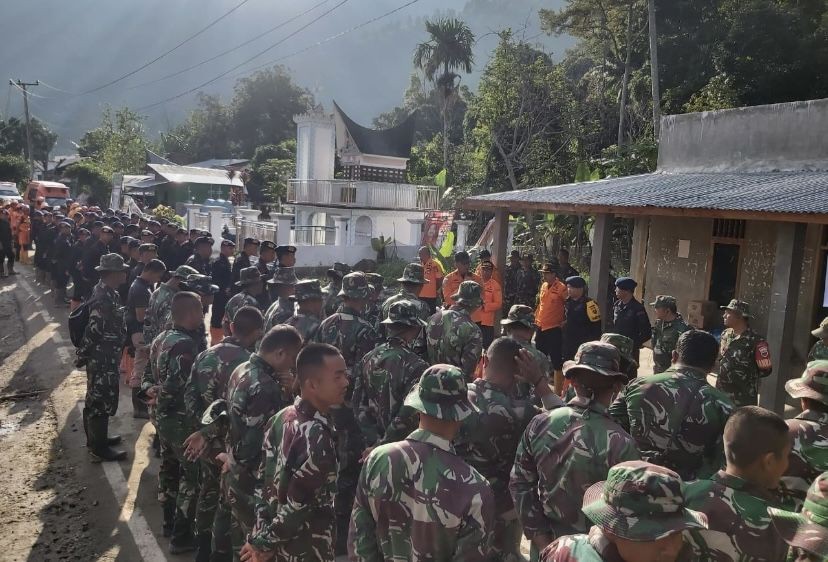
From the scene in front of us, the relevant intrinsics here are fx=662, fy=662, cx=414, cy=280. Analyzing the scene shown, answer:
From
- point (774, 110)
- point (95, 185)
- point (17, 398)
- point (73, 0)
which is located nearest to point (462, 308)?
point (17, 398)

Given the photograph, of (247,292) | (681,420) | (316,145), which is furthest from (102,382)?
(316,145)

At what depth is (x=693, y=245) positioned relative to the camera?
37.0 ft

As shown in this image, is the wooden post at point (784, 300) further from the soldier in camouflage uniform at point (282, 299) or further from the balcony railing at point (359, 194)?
the balcony railing at point (359, 194)

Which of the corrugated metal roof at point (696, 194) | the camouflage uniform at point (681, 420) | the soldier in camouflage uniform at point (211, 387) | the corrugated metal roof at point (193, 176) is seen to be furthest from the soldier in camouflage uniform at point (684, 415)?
the corrugated metal roof at point (193, 176)

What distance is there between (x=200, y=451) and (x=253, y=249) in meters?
5.69

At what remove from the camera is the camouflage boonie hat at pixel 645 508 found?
71.6 inches

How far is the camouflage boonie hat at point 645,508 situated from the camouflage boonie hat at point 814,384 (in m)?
1.76

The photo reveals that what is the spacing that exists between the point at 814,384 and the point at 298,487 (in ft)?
8.35

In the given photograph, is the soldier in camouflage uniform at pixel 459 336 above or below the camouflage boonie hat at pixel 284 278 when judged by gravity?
below

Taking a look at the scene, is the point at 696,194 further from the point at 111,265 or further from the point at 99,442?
the point at 99,442

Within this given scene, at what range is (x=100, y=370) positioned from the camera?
641 centimetres

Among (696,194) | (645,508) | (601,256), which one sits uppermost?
(696,194)

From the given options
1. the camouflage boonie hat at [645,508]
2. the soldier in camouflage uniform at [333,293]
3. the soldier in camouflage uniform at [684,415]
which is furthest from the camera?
the soldier in camouflage uniform at [333,293]

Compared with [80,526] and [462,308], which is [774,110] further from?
A: [80,526]
